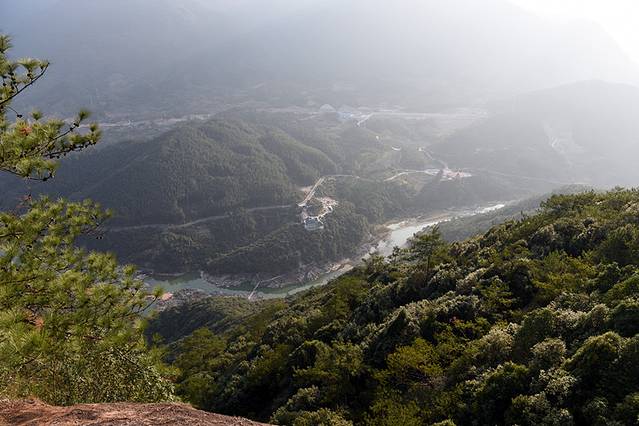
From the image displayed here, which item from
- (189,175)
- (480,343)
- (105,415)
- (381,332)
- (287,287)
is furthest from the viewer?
(189,175)

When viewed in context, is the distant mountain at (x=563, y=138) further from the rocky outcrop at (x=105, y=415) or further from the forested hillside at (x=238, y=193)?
the rocky outcrop at (x=105, y=415)

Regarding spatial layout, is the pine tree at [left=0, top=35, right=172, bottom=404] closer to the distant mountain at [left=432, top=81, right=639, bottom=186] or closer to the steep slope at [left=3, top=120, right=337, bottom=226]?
the steep slope at [left=3, top=120, right=337, bottom=226]

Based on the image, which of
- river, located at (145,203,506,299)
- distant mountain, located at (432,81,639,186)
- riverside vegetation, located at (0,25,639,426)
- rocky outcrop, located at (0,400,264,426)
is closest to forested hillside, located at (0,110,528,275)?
river, located at (145,203,506,299)

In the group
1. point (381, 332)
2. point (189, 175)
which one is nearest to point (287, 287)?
point (189, 175)

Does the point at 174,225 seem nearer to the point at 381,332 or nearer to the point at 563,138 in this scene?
the point at 381,332

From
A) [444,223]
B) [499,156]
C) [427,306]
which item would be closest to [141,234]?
[444,223]

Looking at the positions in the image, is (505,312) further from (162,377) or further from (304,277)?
(304,277)
